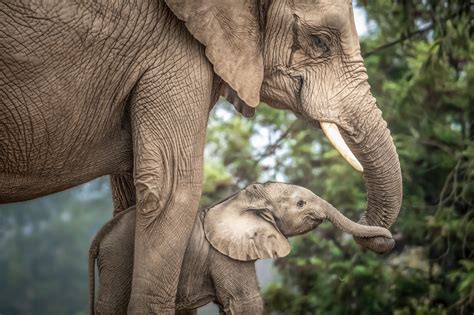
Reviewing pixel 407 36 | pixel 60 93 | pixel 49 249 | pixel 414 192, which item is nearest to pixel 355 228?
pixel 60 93

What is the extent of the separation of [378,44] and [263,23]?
187 inches

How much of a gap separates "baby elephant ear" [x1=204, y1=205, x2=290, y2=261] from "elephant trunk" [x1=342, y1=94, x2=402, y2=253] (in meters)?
0.44

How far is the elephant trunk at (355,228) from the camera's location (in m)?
5.55

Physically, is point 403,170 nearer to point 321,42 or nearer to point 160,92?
Result: point 321,42

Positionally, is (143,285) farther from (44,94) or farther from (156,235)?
(44,94)

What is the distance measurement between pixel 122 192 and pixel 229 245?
746 mm

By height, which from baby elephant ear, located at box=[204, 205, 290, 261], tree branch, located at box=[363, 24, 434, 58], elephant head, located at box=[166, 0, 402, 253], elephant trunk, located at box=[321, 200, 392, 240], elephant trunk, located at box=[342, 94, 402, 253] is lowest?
baby elephant ear, located at box=[204, 205, 290, 261]

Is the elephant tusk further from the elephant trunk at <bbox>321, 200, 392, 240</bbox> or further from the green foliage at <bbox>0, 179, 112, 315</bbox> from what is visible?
the green foliage at <bbox>0, 179, 112, 315</bbox>

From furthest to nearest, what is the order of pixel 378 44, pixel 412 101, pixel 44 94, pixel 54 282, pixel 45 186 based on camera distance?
pixel 54 282 → pixel 378 44 → pixel 412 101 → pixel 45 186 → pixel 44 94

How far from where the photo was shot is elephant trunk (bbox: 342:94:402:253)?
547 cm

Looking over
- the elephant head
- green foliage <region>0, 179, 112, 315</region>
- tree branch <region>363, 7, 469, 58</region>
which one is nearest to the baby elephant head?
the elephant head

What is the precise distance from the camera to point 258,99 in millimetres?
5359

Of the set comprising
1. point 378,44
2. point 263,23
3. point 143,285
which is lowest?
point 143,285

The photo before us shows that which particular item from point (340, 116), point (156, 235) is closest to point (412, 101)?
point (340, 116)
